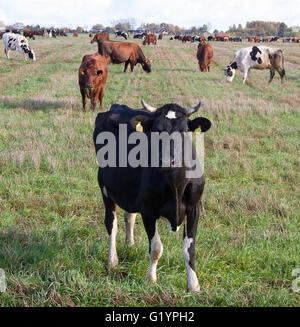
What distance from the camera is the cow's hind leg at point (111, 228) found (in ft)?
13.2

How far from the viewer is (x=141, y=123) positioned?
3.51 m

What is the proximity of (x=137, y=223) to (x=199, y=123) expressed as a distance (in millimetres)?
2076

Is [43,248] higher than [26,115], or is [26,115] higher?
[26,115]

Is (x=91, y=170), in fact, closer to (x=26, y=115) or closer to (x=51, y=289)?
(x=51, y=289)

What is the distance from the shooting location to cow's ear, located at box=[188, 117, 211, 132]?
11.4 feet

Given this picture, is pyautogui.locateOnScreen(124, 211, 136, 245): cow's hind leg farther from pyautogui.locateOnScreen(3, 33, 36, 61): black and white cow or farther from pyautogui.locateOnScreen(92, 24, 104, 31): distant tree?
pyautogui.locateOnScreen(92, 24, 104, 31): distant tree

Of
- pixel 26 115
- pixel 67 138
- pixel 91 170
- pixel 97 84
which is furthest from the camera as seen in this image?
pixel 97 84

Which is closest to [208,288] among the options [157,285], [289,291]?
[157,285]

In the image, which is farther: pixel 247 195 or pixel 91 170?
pixel 91 170

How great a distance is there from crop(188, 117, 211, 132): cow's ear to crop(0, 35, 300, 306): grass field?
4.61 feet

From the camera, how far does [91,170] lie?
6574mm

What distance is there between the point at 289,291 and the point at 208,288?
768mm

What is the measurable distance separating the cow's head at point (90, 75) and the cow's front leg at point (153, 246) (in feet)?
26.1

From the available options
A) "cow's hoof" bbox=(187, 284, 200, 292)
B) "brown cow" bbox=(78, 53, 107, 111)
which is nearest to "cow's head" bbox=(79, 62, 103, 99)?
"brown cow" bbox=(78, 53, 107, 111)
